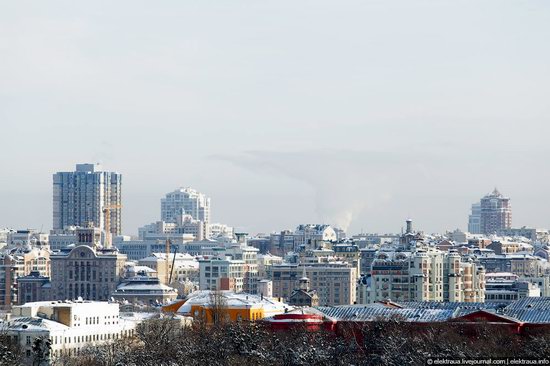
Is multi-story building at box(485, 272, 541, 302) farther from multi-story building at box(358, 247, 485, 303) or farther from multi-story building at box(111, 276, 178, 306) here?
multi-story building at box(111, 276, 178, 306)

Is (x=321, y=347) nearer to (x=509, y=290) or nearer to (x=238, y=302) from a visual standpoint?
(x=238, y=302)

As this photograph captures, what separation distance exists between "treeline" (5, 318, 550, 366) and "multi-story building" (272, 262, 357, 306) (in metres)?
80.7

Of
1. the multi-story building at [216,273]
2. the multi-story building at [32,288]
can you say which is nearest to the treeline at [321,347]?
the multi-story building at [32,288]

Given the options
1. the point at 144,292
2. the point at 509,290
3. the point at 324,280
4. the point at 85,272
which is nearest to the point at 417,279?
the point at 509,290

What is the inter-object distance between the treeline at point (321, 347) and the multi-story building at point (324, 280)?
265 feet

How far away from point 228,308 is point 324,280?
215 feet

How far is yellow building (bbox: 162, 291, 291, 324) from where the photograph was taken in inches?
4614

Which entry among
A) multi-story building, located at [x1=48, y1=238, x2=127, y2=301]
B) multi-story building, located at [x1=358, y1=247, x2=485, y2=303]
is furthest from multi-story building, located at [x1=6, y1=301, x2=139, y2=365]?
multi-story building, located at [x1=48, y1=238, x2=127, y2=301]

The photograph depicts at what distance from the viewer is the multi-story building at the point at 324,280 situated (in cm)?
18175

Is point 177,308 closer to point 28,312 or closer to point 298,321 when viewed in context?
point 28,312

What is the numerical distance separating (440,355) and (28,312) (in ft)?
120

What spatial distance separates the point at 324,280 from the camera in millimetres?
185000

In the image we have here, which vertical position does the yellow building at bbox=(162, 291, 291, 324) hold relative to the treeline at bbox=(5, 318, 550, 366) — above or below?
above

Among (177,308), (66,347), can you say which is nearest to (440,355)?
(66,347)
